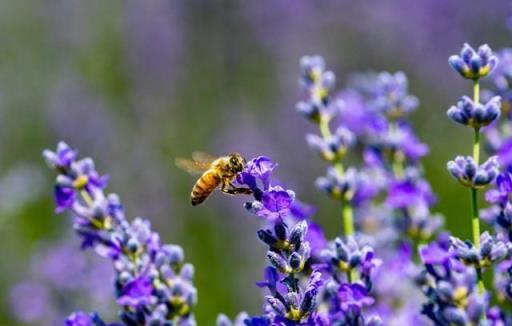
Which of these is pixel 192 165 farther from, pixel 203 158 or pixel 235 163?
pixel 235 163

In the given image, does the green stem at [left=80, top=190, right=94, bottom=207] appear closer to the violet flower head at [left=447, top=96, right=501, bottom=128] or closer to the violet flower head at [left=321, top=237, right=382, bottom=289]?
the violet flower head at [left=321, top=237, right=382, bottom=289]

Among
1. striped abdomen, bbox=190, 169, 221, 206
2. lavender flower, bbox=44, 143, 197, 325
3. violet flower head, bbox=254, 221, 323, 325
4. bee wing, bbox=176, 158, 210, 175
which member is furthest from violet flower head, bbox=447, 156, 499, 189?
bee wing, bbox=176, 158, 210, 175

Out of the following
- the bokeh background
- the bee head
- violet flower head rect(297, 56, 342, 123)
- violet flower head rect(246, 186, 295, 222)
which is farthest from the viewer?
the bokeh background

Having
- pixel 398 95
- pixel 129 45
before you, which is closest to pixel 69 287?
pixel 398 95

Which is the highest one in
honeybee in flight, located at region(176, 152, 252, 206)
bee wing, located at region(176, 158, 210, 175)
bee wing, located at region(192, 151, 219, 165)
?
bee wing, located at region(192, 151, 219, 165)

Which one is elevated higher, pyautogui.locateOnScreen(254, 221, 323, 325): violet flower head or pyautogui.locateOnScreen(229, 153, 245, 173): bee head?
pyautogui.locateOnScreen(229, 153, 245, 173): bee head

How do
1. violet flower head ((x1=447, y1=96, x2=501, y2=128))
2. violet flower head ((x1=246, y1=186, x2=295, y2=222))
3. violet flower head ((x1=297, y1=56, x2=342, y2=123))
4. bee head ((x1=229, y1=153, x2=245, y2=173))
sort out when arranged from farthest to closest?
violet flower head ((x1=297, y1=56, x2=342, y2=123)) → bee head ((x1=229, y1=153, x2=245, y2=173)) → violet flower head ((x1=447, y1=96, x2=501, y2=128)) → violet flower head ((x1=246, y1=186, x2=295, y2=222))

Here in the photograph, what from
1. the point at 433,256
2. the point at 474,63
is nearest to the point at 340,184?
the point at 433,256

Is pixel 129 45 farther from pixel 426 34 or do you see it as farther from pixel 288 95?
pixel 426 34
